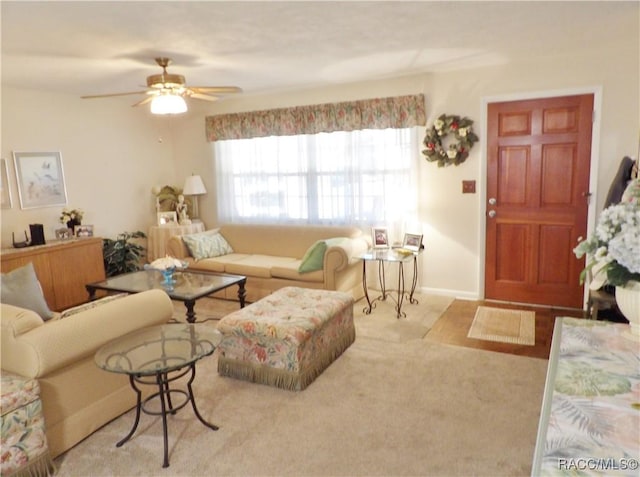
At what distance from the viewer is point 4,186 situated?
4.46m

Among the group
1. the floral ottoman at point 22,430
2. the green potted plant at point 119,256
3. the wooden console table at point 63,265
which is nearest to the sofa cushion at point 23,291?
the floral ottoman at point 22,430

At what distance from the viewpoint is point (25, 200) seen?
463 cm

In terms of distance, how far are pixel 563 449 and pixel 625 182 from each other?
10.5 ft

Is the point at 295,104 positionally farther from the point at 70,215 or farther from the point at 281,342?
the point at 281,342

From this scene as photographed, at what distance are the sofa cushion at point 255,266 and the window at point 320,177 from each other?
78 cm

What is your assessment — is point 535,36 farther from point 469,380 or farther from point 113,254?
point 113,254

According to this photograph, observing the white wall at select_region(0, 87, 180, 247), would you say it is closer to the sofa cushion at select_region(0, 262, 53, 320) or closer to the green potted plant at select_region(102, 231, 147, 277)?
the green potted plant at select_region(102, 231, 147, 277)

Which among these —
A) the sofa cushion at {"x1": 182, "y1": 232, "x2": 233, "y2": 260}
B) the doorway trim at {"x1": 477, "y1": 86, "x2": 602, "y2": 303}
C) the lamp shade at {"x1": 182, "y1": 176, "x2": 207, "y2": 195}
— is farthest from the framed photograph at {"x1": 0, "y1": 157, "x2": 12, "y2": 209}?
the doorway trim at {"x1": 477, "y1": 86, "x2": 602, "y2": 303}

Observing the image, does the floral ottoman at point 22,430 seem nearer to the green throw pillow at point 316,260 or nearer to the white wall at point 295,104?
the green throw pillow at point 316,260

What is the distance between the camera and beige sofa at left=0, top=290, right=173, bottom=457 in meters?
2.03

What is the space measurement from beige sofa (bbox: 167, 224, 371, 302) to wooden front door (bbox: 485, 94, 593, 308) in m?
1.43

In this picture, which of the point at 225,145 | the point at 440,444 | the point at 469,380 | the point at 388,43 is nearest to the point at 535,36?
the point at 388,43

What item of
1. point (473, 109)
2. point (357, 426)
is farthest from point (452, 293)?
point (357, 426)

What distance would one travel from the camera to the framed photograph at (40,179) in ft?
15.1
